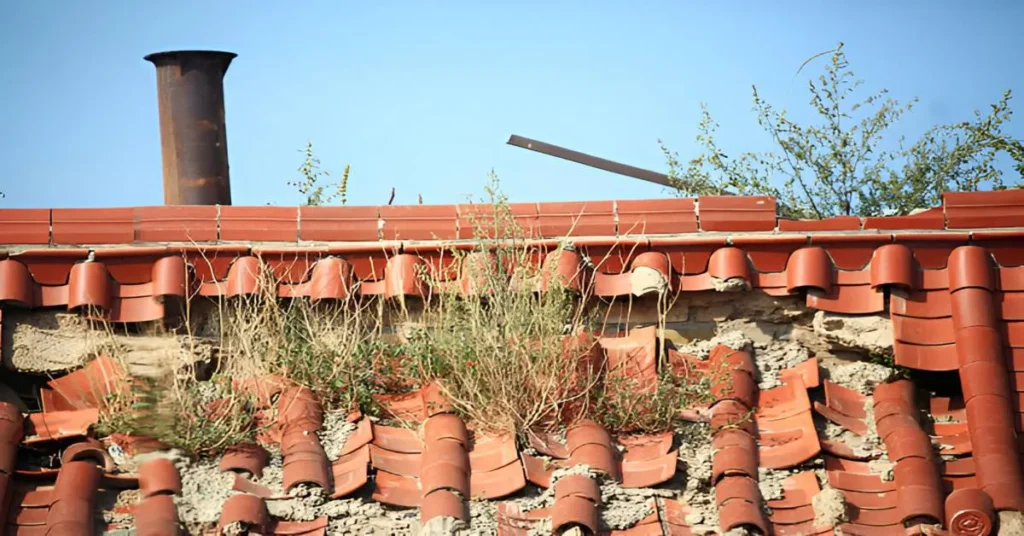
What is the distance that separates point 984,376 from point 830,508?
1154mm

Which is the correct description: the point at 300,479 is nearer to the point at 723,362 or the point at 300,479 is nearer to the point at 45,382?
the point at 45,382

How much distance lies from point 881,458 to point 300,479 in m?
2.54

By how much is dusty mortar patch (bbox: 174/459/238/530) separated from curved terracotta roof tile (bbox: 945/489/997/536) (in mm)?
2976

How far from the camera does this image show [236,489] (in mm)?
5344

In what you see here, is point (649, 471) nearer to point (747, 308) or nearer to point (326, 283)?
point (747, 308)

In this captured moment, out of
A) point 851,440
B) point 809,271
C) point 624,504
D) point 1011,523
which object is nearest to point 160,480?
point 624,504

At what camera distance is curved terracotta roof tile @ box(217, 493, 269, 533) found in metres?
5.09

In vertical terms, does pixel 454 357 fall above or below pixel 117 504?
above

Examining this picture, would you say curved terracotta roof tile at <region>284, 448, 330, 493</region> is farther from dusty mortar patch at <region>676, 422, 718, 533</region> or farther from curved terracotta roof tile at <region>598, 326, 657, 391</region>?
dusty mortar patch at <region>676, 422, 718, 533</region>

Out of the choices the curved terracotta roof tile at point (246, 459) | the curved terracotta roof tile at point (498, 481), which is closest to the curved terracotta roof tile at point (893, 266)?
the curved terracotta roof tile at point (498, 481)

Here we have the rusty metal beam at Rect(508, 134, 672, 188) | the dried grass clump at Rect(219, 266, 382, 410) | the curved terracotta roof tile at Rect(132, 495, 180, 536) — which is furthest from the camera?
the rusty metal beam at Rect(508, 134, 672, 188)

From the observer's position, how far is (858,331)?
20.4 feet

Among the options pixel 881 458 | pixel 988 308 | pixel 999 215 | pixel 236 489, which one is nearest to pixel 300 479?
pixel 236 489

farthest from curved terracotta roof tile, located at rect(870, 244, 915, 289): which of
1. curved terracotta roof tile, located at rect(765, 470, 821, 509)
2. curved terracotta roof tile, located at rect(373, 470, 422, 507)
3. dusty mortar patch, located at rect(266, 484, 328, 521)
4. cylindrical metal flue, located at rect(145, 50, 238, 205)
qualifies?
cylindrical metal flue, located at rect(145, 50, 238, 205)
